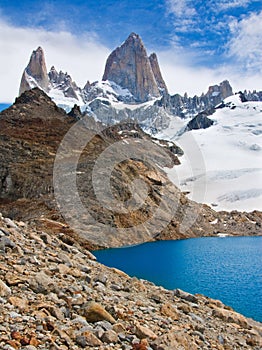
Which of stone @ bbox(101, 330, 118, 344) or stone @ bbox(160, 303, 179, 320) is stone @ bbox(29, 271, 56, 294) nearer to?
stone @ bbox(101, 330, 118, 344)

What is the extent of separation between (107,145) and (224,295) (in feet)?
304

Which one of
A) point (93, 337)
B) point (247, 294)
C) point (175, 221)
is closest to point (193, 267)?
point (247, 294)

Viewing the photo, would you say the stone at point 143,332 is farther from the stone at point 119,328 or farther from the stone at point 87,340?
the stone at point 87,340

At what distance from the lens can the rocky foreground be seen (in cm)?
977

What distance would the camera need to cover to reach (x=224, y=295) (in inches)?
1335

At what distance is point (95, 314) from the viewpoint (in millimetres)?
11766

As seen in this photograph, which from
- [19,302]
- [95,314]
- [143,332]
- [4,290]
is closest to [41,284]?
[4,290]

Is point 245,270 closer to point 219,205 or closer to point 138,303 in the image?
point 138,303

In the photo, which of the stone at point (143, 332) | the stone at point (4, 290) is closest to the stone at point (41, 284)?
the stone at point (4, 290)

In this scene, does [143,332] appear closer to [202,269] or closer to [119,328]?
[119,328]

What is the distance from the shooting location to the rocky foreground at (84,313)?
977 centimetres

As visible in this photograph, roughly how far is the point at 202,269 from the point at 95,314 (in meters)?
40.1

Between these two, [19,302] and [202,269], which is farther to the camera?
[202,269]

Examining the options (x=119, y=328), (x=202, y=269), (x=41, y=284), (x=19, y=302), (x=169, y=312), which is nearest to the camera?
(x=19, y=302)
